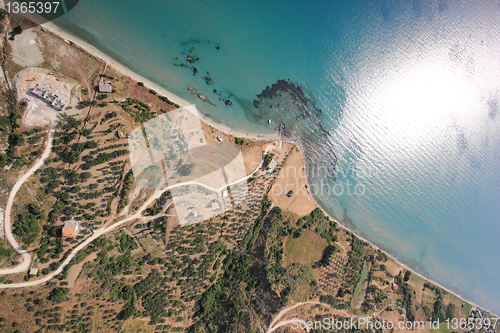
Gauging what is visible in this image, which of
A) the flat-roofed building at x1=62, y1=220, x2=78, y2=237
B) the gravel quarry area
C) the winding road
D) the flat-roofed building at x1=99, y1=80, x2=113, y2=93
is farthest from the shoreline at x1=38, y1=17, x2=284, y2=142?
the flat-roofed building at x1=62, y1=220, x2=78, y2=237

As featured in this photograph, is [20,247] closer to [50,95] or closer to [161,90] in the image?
[50,95]

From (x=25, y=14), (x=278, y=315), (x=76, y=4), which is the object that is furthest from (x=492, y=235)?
(x=25, y=14)

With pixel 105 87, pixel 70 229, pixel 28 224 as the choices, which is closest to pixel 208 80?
pixel 105 87

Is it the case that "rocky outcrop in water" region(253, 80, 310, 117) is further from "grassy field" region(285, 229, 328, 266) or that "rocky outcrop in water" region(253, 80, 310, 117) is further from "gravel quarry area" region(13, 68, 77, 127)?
"gravel quarry area" region(13, 68, 77, 127)

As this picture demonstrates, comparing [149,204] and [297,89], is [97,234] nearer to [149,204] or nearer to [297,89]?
[149,204]

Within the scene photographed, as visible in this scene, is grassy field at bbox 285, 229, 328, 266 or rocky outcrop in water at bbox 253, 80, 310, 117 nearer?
grassy field at bbox 285, 229, 328, 266

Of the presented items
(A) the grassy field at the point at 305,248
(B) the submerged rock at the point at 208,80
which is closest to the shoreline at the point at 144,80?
(B) the submerged rock at the point at 208,80
